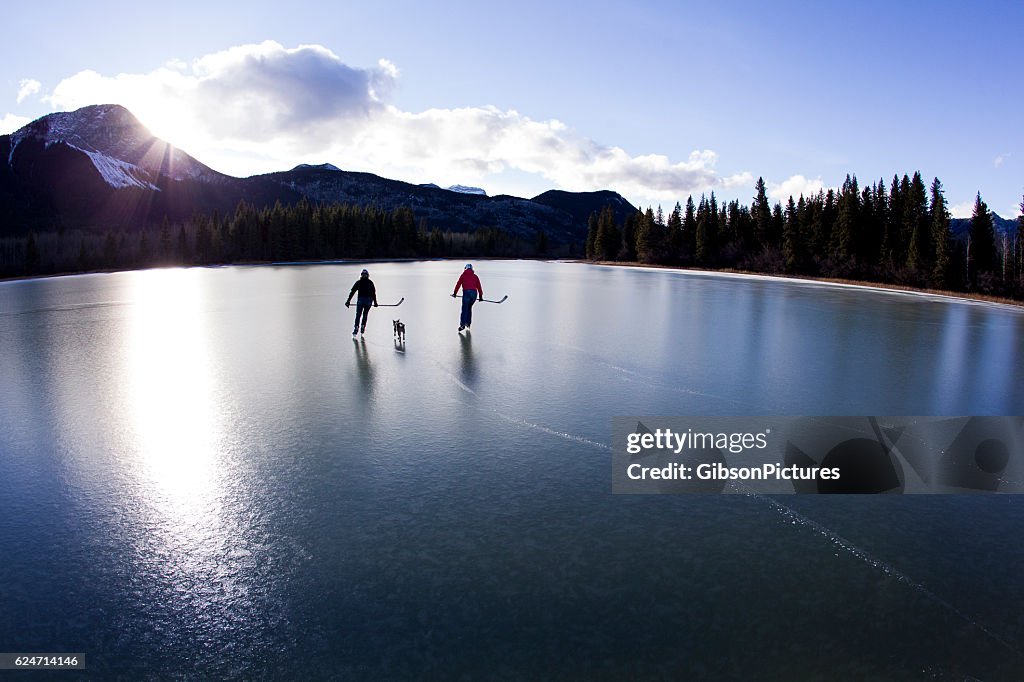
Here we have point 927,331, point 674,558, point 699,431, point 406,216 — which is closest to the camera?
point 674,558

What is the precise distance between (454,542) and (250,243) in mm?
116020

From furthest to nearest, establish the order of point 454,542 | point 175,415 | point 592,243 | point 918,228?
1. point 592,243
2. point 918,228
3. point 175,415
4. point 454,542

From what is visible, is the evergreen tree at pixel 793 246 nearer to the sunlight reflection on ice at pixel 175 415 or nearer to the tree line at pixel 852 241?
the tree line at pixel 852 241

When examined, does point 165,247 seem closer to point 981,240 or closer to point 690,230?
point 690,230

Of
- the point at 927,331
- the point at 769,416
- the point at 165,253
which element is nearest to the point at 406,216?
the point at 165,253

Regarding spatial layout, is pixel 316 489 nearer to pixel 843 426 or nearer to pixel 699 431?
pixel 699 431

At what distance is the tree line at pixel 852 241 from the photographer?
60125 millimetres

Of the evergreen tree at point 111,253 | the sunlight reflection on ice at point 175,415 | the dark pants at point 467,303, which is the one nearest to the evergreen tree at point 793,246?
the dark pants at point 467,303

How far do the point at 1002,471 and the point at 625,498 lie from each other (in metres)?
4.86

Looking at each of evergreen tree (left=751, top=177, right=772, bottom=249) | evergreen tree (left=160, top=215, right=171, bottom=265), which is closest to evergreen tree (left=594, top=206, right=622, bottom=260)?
evergreen tree (left=751, top=177, right=772, bottom=249)

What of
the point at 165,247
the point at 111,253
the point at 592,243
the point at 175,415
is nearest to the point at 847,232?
the point at 592,243

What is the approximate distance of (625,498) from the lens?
647 cm

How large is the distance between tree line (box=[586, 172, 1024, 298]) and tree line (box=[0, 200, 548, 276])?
56058mm

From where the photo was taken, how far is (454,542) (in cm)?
537
